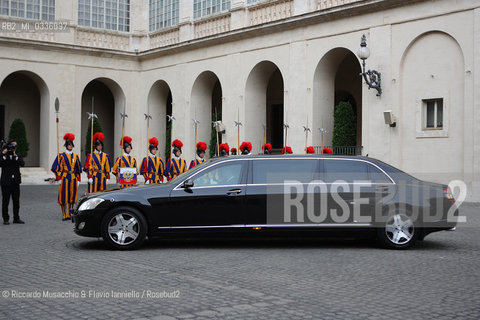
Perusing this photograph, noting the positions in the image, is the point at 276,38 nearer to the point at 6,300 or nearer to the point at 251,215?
the point at 251,215

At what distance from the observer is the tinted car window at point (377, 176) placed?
1026cm

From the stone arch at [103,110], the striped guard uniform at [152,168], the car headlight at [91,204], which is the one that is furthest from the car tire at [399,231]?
the stone arch at [103,110]

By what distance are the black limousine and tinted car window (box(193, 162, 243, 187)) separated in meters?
0.02

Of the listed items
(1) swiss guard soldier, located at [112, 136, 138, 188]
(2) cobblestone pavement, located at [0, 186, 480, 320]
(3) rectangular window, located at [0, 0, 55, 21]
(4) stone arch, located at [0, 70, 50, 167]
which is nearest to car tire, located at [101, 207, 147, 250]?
(2) cobblestone pavement, located at [0, 186, 480, 320]

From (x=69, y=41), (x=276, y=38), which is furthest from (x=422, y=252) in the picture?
(x=69, y=41)

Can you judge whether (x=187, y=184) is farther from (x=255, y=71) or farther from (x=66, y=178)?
(x=255, y=71)

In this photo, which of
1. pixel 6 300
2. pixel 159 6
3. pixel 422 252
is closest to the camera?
pixel 6 300

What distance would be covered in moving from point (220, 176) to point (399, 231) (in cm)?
300

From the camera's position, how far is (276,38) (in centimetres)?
2589

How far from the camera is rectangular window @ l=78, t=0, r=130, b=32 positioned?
106ft

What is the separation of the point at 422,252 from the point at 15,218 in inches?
348

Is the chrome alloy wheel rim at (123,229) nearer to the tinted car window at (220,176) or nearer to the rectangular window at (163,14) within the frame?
the tinted car window at (220,176)

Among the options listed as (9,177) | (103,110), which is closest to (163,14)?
(103,110)

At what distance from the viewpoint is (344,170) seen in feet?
33.9
